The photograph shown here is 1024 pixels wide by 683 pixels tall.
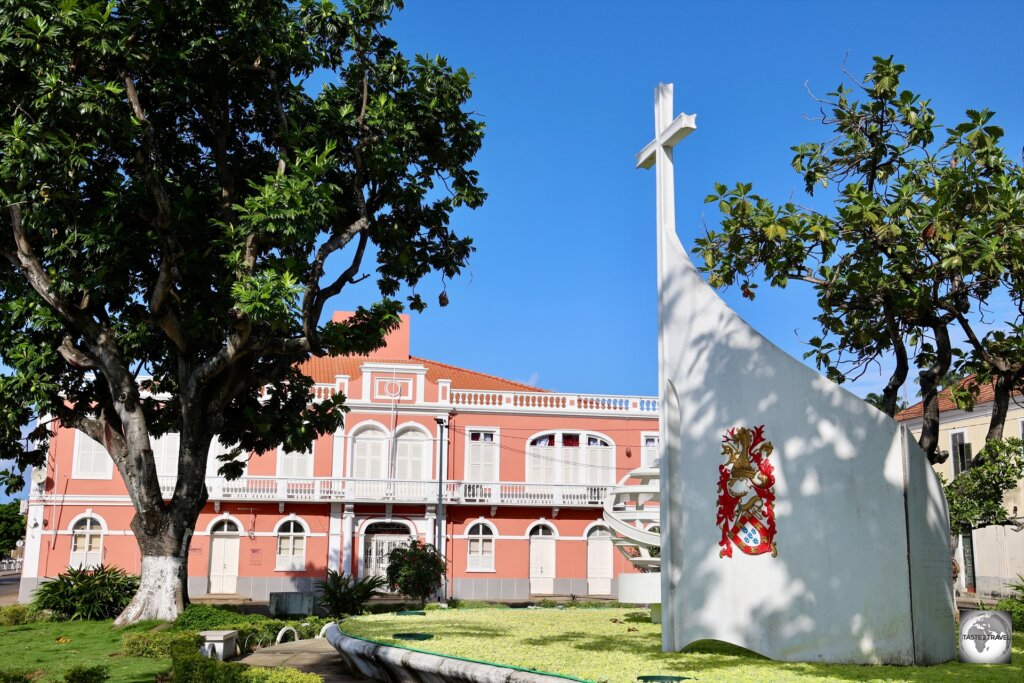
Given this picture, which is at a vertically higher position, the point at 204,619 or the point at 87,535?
the point at 87,535

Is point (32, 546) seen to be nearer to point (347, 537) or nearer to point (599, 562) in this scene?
point (347, 537)

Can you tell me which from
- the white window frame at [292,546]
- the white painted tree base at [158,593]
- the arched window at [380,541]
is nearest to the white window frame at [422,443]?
the arched window at [380,541]

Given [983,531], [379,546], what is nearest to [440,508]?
[379,546]

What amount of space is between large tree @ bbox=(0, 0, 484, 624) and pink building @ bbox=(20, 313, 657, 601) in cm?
1471

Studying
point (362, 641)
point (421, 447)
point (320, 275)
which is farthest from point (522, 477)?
point (362, 641)

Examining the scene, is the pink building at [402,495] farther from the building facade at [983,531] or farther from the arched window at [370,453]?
the building facade at [983,531]

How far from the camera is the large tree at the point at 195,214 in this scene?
48.1 feet

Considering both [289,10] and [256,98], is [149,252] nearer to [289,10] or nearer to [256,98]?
[256,98]

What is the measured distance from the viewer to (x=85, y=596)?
19.8m

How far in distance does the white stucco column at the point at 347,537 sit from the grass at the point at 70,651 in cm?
1583

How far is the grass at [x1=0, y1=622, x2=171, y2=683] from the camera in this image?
1194cm

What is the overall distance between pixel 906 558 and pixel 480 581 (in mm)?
26932

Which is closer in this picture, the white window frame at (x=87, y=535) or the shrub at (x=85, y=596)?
the shrub at (x=85, y=596)

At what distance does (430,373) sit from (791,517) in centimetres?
A: 3016
